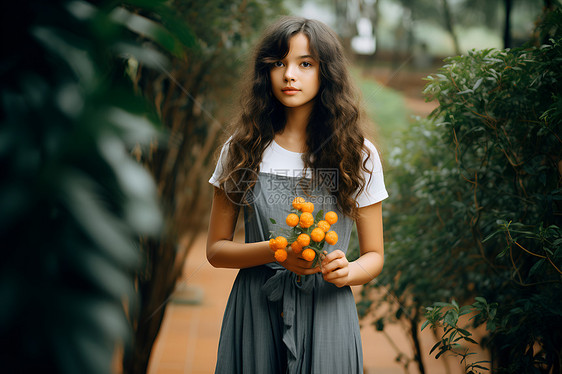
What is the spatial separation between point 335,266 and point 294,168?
341 mm

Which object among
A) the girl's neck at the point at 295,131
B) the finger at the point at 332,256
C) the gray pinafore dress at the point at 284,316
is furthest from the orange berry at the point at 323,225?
the girl's neck at the point at 295,131

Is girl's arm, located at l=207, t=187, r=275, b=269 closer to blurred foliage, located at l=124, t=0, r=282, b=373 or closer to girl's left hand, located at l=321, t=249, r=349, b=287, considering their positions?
girl's left hand, located at l=321, t=249, r=349, b=287

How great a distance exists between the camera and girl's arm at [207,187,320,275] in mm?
1267

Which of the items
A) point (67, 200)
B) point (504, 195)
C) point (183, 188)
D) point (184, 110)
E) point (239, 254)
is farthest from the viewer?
point (183, 188)

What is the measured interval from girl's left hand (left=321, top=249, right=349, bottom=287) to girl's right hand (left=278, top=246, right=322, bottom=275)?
0.03m

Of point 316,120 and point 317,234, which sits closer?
point 317,234

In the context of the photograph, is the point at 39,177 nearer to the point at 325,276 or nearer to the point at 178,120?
the point at 325,276

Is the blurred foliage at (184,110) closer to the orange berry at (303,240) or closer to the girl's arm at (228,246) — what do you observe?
the girl's arm at (228,246)

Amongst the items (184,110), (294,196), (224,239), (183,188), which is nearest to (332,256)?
(294,196)

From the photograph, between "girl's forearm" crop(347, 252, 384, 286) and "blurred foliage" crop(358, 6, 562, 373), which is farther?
"blurred foliage" crop(358, 6, 562, 373)

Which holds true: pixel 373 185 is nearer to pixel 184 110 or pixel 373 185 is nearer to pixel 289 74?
pixel 289 74

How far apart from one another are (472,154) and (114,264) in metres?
1.65

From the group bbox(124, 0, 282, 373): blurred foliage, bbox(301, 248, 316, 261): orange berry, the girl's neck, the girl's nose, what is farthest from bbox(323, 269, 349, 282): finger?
bbox(124, 0, 282, 373): blurred foliage

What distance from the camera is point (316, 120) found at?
4.82 feet
